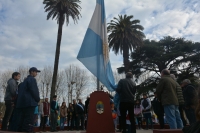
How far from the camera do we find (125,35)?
27.8 m

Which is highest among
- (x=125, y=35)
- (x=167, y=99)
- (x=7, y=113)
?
(x=125, y=35)

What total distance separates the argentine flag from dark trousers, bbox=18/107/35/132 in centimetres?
236

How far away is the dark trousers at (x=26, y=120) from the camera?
5.52m

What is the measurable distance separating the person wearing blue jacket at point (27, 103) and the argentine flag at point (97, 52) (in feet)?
6.73

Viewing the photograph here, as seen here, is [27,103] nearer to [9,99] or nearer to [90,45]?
[9,99]

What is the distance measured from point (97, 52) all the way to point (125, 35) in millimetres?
20925

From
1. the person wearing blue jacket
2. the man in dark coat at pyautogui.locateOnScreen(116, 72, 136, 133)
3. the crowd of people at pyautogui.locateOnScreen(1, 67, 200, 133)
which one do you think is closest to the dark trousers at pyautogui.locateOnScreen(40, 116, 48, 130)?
the crowd of people at pyautogui.locateOnScreen(1, 67, 200, 133)

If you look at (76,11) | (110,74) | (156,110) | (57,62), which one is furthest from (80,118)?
(76,11)

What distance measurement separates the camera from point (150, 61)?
1183 inches

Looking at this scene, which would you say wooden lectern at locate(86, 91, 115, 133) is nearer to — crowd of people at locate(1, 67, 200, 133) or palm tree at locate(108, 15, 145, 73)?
crowd of people at locate(1, 67, 200, 133)

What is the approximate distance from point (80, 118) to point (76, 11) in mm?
16313

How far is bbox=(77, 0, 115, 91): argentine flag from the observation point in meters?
7.21

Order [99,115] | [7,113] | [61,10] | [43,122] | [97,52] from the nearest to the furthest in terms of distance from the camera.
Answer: [99,115] → [7,113] → [97,52] → [43,122] → [61,10]

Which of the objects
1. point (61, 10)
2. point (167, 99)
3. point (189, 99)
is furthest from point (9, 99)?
point (61, 10)
